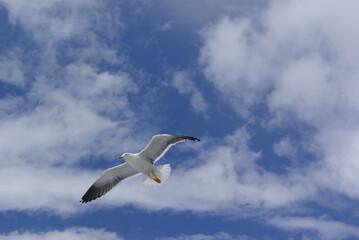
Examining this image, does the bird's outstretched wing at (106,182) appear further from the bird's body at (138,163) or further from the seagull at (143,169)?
the bird's body at (138,163)

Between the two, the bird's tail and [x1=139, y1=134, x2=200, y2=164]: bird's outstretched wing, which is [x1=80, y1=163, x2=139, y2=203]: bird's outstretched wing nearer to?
the bird's tail

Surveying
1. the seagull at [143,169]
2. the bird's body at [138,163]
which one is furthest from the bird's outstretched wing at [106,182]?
the bird's body at [138,163]

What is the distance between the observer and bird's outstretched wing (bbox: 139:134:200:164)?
66.4ft

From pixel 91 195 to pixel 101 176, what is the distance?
153 centimetres

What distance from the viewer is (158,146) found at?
68.6 feet

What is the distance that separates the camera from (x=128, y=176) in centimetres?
2309

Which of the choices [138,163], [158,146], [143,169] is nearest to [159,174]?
[143,169]

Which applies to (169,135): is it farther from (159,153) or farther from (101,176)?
(101,176)

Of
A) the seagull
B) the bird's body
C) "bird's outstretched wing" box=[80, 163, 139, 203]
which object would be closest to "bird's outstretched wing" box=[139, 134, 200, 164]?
the seagull

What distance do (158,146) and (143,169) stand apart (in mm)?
1877

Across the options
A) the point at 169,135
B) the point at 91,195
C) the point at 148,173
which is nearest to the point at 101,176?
the point at 91,195

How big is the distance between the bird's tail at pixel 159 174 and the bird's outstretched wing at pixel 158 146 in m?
0.61

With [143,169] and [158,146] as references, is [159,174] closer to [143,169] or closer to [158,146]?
[143,169]

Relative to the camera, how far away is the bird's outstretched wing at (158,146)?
20250 mm
